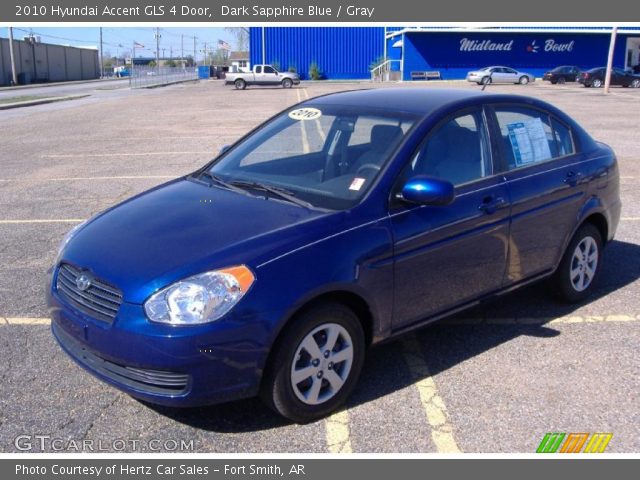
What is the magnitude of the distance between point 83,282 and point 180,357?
30.1 inches

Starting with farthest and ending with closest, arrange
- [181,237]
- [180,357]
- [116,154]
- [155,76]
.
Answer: [155,76]
[116,154]
[181,237]
[180,357]

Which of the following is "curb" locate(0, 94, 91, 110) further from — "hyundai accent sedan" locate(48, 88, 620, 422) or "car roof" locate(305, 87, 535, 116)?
"hyundai accent sedan" locate(48, 88, 620, 422)

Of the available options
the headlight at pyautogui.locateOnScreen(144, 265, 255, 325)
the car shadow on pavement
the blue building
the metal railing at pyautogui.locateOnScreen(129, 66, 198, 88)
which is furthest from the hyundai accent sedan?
the blue building

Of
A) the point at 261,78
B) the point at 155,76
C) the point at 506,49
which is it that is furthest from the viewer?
the point at 155,76

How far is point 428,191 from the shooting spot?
353 cm

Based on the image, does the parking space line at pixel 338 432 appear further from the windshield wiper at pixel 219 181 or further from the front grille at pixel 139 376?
the windshield wiper at pixel 219 181

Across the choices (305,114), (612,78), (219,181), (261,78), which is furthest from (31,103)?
(612,78)

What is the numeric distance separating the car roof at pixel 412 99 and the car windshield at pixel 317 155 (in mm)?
90

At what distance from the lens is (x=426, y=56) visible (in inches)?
2306

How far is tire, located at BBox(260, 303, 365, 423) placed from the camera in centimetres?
317

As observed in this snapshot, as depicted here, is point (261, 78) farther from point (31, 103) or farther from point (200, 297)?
point (200, 297)

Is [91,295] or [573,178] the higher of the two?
[573,178]

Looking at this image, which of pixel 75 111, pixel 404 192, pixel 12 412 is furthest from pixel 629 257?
pixel 75 111

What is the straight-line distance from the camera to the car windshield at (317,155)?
380 centimetres
